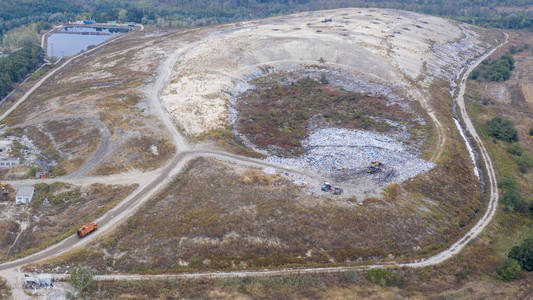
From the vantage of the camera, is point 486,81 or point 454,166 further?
point 486,81

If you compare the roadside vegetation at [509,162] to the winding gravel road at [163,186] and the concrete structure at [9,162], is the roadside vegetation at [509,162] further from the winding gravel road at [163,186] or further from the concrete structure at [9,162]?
the concrete structure at [9,162]

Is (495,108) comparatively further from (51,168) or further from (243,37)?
(51,168)

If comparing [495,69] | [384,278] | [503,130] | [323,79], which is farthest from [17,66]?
[495,69]

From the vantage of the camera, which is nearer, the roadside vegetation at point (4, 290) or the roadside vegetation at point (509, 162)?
the roadside vegetation at point (4, 290)

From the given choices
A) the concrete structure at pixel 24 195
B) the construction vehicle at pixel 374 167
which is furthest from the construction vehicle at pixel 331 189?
the concrete structure at pixel 24 195

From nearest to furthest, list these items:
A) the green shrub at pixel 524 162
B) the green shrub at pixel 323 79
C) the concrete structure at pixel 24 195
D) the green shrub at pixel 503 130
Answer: the concrete structure at pixel 24 195
the green shrub at pixel 524 162
the green shrub at pixel 503 130
the green shrub at pixel 323 79

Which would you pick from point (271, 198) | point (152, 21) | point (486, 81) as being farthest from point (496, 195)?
point (152, 21)
